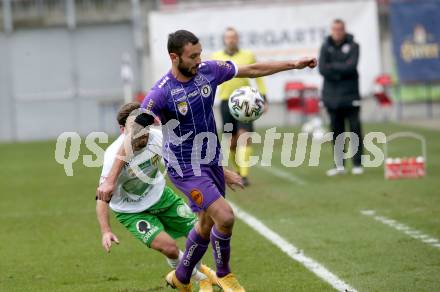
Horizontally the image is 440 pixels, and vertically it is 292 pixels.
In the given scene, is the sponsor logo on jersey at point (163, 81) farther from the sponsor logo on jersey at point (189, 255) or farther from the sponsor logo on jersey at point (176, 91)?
the sponsor logo on jersey at point (189, 255)

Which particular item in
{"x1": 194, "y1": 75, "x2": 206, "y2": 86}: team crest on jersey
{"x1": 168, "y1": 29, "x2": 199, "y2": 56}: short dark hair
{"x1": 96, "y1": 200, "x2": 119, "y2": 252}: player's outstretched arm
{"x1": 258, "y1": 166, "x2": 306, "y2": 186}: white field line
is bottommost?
{"x1": 258, "y1": 166, "x2": 306, "y2": 186}: white field line

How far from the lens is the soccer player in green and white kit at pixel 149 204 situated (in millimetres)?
8109

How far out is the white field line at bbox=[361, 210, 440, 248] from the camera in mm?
10008

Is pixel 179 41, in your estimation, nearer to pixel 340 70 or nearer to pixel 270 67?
pixel 270 67

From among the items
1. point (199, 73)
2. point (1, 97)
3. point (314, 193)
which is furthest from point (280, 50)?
point (199, 73)

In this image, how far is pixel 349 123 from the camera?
1672cm

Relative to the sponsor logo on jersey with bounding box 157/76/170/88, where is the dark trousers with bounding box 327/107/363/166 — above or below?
below

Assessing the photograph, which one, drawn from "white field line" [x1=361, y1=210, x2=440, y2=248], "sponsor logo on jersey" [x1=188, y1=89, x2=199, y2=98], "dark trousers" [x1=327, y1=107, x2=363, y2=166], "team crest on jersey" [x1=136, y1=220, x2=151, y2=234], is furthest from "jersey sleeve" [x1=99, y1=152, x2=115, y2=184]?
"dark trousers" [x1=327, y1=107, x2=363, y2=166]

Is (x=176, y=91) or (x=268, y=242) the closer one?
(x=176, y=91)

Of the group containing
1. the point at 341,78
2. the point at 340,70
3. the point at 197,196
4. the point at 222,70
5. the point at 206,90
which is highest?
the point at 222,70

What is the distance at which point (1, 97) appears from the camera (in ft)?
104

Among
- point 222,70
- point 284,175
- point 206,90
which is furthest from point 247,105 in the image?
point 284,175

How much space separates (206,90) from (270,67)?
0.61 meters

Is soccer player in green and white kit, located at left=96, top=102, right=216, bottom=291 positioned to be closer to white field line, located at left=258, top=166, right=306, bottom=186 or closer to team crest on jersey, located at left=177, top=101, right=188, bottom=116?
team crest on jersey, located at left=177, top=101, right=188, bottom=116
